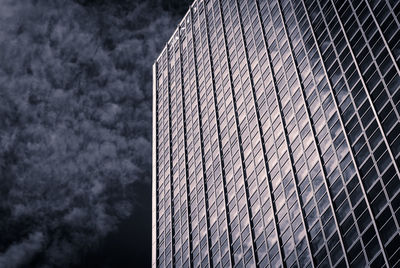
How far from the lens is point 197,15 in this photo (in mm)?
113438

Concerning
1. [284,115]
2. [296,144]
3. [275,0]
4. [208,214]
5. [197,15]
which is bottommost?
[208,214]

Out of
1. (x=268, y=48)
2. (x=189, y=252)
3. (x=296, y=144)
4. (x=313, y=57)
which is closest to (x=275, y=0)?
(x=268, y=48)

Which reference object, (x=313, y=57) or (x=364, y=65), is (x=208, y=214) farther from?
(x=364, y=65)

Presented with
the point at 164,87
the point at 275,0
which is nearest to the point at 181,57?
the point at 164,87

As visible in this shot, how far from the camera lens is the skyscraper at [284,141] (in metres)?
54.8

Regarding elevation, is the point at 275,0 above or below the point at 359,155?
above

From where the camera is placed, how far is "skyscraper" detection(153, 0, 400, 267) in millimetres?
54750

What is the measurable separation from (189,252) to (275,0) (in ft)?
131

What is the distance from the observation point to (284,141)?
230 ft

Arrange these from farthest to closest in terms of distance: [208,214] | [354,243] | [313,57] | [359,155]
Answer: [208,214] → [313,57] → [359,155] → [354,243]

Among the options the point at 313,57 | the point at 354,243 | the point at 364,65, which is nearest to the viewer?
the point at 354,243

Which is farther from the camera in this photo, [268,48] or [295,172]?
[268,48]

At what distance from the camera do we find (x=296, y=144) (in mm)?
67938

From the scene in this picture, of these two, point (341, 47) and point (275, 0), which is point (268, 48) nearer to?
point (275, 0)
